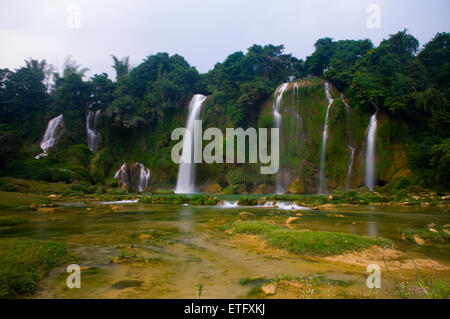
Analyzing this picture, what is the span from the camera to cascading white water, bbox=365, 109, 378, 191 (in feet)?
89.1

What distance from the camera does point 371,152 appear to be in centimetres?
2778

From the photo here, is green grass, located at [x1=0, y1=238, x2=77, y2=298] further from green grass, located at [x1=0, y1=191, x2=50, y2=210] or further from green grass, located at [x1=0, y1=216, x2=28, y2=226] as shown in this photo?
green grass, located at [x1=0, y1=191, x2=50, y2=210]

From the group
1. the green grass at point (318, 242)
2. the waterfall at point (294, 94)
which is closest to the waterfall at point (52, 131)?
the waterfall at point (294, 94)

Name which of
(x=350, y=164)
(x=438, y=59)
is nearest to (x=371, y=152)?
(x=350, y=164)

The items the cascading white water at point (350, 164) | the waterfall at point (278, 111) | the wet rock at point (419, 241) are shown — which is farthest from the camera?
the waterfall at point (278, 111)

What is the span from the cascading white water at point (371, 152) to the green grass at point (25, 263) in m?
28.2

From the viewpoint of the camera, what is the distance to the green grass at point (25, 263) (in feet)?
11.0

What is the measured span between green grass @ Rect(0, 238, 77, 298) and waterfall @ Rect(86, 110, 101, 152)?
40738 millimetres

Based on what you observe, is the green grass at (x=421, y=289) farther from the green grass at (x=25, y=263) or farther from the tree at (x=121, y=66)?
the tree at (x=121, y=66)

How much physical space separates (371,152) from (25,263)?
3003 centimetres

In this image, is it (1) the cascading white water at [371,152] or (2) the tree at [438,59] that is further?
(2) the tree at [438,59]

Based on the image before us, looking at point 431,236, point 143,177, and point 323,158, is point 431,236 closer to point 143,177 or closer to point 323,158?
point 323,158
